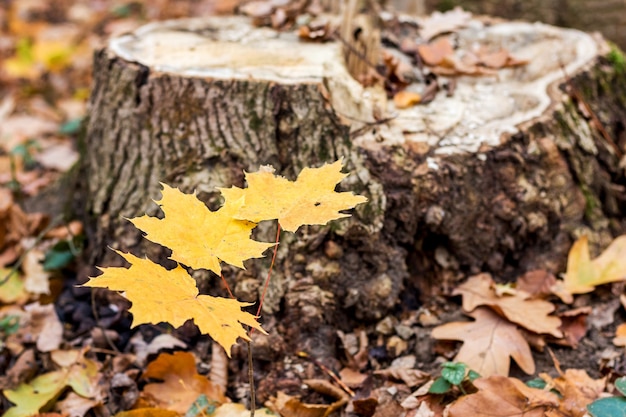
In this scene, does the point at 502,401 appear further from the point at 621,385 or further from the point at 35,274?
the point at 35,274

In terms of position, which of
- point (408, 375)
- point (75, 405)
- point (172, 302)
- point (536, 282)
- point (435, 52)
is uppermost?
point (435, 52)

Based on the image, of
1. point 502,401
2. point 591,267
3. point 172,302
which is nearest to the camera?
point 172,302

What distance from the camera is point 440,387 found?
74.0 inches

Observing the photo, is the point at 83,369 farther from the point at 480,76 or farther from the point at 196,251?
the point at 480,76

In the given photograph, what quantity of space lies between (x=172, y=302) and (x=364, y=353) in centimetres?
94

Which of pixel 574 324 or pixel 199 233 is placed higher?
pixel 199 233

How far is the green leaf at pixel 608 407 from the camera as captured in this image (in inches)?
65.1

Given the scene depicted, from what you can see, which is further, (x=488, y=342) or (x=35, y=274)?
(x=35, y=274)

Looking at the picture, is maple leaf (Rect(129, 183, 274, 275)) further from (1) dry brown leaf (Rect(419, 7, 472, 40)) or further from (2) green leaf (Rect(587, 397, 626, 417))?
(1) dry brown leaf (Rect(419, 7, 472, 40))

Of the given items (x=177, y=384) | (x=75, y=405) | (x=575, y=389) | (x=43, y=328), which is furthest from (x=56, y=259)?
(x=575, y=389)

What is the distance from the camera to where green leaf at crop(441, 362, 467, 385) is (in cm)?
184

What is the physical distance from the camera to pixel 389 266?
228cm

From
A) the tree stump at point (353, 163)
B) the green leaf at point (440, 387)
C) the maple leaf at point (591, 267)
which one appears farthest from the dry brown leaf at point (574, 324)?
the green leaf at point (440, 387)

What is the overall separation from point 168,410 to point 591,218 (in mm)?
1698
